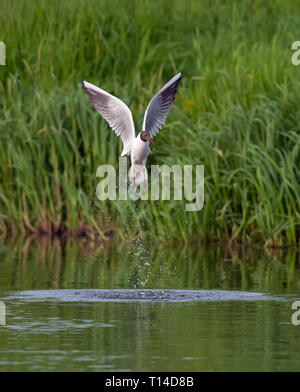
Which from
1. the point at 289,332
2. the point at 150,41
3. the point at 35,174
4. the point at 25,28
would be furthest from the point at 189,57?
Result: the point at 289,332

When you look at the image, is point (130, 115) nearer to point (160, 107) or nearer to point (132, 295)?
point (160, 107)

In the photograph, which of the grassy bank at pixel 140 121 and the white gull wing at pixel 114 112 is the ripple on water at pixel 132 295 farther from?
the grassy bank at pixel 140 121

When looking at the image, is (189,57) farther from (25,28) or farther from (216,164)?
(216,164)

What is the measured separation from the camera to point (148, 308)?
10070 millimetres

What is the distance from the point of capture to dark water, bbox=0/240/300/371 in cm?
772

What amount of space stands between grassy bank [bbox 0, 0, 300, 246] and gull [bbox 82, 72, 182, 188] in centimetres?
380

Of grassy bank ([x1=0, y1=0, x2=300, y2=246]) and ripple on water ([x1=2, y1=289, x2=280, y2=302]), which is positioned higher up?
grassy bank ([x1=0, y1=0, x2=300, y2=246])

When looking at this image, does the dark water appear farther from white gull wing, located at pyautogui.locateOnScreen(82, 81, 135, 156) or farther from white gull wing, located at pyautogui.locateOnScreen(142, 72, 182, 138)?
white gull wing, located at pyautogui.locateOnScreen(142, 72, 182, 138)

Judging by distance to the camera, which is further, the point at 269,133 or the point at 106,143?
the point at 106,143

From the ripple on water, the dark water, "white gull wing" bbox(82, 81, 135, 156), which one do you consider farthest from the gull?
the dark water

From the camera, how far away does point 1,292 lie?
1066 cm

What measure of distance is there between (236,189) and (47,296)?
4717mm

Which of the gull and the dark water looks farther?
the gull

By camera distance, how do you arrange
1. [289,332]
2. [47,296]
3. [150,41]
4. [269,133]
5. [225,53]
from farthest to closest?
[150,41], [225,53], [269,133], [47,296], [289,332]
